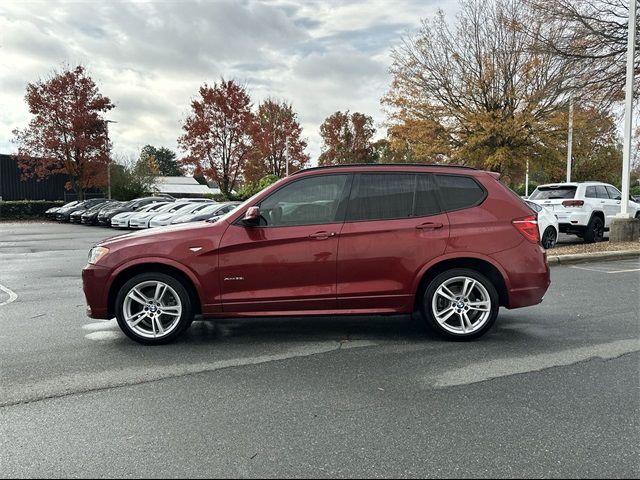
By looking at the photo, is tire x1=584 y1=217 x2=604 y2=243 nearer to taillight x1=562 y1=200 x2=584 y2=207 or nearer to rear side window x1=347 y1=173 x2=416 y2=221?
taillight x1=562 y1=200 x2=584 y2=207

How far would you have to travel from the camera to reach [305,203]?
5.18 metres

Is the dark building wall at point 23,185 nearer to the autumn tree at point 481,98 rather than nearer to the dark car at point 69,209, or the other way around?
the dark car at point 69,209

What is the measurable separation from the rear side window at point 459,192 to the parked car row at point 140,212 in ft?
43.2

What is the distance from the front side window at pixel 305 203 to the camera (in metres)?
5.12

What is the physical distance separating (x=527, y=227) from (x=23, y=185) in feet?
146

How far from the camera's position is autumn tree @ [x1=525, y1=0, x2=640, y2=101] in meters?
14.7

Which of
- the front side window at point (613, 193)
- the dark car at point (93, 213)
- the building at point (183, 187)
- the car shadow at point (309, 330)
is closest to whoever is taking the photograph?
the car shadow at point (309, 330)

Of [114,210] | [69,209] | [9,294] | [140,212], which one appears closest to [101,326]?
[9,294]

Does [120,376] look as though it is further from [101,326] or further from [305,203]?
[305,203]

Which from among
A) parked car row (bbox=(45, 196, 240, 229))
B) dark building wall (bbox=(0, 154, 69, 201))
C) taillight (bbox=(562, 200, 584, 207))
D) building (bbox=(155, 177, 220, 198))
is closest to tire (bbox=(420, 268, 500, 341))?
taillight (bbox=(562, 200, 584, 207))

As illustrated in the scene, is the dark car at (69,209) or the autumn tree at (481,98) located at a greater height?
the autumn tree at (481,98)

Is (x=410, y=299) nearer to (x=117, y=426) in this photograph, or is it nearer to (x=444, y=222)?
(x=444, y=222)

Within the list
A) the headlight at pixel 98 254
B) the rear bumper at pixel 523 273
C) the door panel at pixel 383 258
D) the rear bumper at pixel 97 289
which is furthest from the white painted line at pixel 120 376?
the rear bumper at pixel 523 273

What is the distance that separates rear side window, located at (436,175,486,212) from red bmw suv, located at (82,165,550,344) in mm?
15
